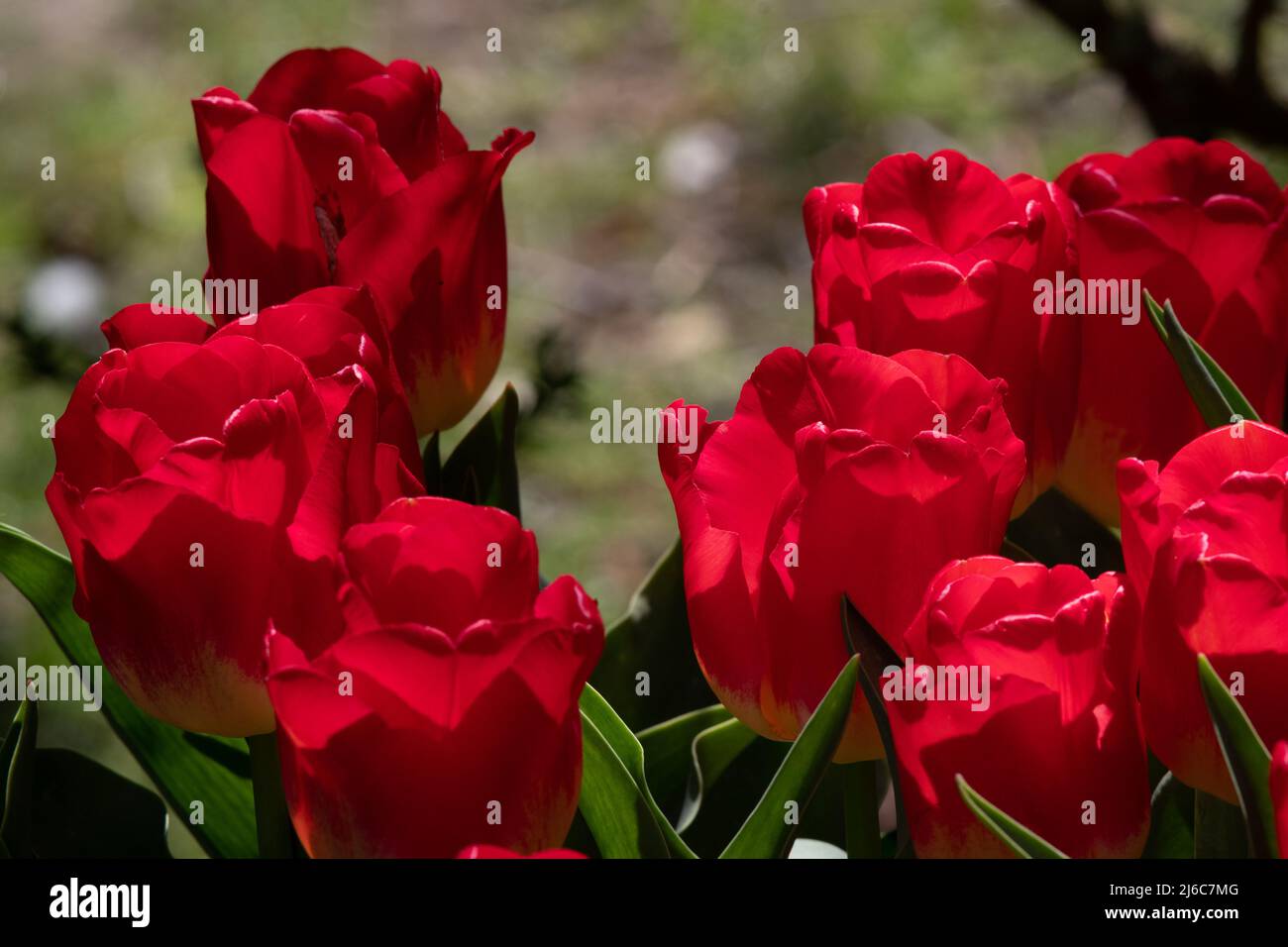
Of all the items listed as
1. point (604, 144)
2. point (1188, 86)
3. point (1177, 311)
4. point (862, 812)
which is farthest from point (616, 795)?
point (604, 144)

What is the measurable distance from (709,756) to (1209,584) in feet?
0.86

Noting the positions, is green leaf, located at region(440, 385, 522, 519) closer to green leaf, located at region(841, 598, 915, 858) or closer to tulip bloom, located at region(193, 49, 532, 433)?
tulip bloom, located at region(193, 49, 532, 433)

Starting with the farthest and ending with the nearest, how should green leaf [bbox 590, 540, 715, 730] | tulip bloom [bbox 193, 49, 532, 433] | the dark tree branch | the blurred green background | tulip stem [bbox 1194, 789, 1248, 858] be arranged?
the blurred green background < the dark tree branch < green leaf [bbox 590, 540, 715, 730] < tulip bloom [bbox 193, 49, 532, 433] < tulip stem [bbox 1194, 789, 1248, 858]

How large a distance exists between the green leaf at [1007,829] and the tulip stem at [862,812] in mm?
98

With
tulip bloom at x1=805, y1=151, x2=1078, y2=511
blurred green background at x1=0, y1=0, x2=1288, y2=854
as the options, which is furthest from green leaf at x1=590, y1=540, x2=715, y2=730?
blurred green background at x1=0, y1=0, x2=1288, y2=854

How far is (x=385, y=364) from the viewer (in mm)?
541

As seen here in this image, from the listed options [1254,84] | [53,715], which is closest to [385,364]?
[1254,84]

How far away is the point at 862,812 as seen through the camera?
52 centimetres

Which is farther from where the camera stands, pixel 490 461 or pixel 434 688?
pixel 490 461

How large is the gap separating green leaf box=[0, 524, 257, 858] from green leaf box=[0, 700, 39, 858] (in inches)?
3.7

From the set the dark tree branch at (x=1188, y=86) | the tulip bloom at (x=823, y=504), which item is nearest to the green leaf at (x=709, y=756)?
the tulip bloom at (x=823, y=504)

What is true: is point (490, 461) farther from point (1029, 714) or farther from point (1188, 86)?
point (1188, 86)

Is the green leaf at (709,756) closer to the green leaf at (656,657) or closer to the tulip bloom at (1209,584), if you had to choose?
the green leaf at (656,657)

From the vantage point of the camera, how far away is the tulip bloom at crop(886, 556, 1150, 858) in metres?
0.42
